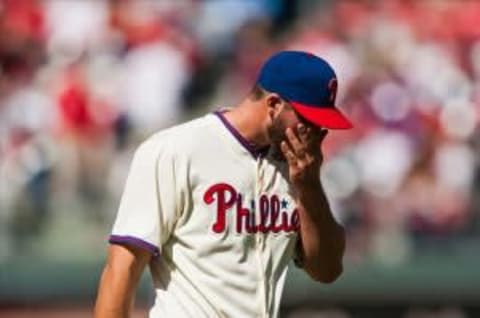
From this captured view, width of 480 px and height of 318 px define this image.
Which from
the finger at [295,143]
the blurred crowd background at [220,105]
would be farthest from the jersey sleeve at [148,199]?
the blurred crowd background at [220,105]

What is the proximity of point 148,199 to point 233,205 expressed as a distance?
0.31m

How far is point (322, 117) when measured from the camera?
180 inches

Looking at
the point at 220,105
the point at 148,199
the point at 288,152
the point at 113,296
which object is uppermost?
the point at 288,152

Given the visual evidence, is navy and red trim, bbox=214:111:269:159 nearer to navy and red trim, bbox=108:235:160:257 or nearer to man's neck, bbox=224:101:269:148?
man's neck, bbox=224:101:269:148

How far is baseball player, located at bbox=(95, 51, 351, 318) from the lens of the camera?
181 inches

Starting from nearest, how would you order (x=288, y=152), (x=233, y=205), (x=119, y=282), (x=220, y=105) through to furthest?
(x=119, y=282) → (x=288, y=152) → (x=233, y=205) → (x=220, y=105)

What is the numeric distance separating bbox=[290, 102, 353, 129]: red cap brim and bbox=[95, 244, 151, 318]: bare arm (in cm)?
63

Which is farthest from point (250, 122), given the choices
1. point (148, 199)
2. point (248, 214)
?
point (148, 199)

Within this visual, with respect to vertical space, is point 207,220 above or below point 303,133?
below

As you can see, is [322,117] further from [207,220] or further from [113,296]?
[113,296]

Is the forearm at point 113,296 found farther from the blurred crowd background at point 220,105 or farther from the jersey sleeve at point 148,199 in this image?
the blurred crowd background at point 220,105

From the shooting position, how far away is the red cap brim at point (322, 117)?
455 cm

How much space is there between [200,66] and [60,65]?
121cm

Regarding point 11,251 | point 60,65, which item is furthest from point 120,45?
point 11,251
